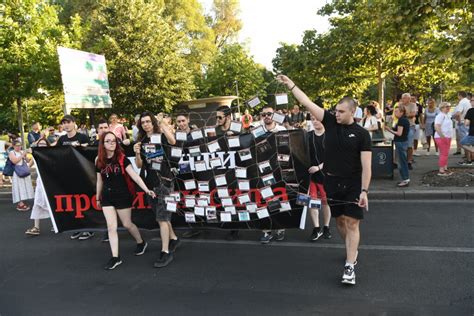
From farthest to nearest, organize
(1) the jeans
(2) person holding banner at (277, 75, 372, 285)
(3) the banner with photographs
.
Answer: (1) the jeans → (3) the banner with photographs → (2) person holding banner at (277, 75, 372, 285)

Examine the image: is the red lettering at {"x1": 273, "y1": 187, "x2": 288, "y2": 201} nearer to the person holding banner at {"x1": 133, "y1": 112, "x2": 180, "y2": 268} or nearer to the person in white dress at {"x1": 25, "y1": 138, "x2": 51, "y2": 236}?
the person holding banner at {"x1": 133, "y1": 112, "x2": 180, "y2": 268}

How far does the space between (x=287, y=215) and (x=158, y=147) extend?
6.34 ft

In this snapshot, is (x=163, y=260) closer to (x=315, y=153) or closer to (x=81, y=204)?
(x=81, y=204)

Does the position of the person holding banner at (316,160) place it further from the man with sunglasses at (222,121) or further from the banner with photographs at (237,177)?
the man with sunglasses at (222,121)

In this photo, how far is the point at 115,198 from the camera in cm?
485

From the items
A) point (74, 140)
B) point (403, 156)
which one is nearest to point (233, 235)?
point (74, 140)

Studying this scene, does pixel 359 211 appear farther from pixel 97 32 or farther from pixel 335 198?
pixel 97 32

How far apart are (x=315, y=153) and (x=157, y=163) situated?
2.07 m

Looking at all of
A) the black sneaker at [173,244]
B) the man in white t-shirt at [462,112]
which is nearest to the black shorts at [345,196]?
the black sneaker at [173,244]

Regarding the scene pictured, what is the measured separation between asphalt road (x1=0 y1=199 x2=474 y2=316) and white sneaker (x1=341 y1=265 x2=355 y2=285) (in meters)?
0.08

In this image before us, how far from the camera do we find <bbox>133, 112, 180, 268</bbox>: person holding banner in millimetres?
4926

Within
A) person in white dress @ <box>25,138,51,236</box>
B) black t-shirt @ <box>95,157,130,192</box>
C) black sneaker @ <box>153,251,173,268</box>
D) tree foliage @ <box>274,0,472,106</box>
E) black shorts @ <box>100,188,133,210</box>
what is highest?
tree foliage @ <box>274,0,472,106</box>

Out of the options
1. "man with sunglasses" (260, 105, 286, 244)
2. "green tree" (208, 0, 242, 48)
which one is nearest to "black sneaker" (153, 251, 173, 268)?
"man with sunglasses" (260, 105, 286, 244)

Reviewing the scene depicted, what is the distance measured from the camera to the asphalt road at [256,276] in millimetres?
3650
